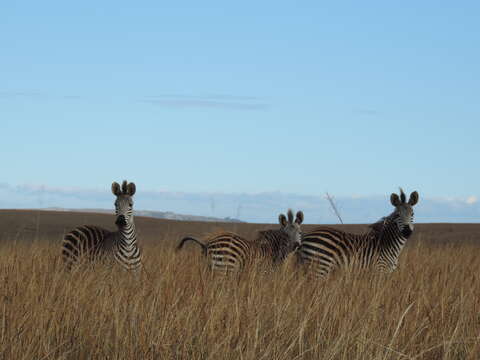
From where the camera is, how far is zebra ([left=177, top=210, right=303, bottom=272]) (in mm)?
8789

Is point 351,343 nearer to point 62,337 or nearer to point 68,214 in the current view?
point 62,337

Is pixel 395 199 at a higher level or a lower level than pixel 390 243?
higher

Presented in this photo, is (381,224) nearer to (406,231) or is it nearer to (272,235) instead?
(406,231)

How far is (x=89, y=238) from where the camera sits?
991cm

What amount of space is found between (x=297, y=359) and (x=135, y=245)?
495 centimetres

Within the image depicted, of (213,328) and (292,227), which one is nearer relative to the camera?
(213,328)

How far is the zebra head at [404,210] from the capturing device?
351 inches

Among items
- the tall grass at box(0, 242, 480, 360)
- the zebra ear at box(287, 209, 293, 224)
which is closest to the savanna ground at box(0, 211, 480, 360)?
the tall grass at box(0, 242, 480, 360)

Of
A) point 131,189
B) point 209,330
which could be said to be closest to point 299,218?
point 131,189

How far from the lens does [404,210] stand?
29.5 ft

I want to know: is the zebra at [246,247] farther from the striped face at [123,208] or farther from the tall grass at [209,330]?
the tall grass at [209,330]

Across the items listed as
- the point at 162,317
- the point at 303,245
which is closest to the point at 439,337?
the point at 162,317

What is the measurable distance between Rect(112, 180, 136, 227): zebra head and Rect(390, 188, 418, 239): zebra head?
3.30 m

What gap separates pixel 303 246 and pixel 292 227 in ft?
2.89
